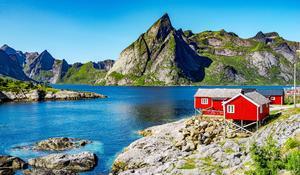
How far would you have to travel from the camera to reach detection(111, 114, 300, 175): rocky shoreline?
3947cm

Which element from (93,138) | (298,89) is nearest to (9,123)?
(93,138)

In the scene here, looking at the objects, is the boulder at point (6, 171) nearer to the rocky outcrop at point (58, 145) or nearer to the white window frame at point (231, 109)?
the rocky outcrop at point (58, 145)

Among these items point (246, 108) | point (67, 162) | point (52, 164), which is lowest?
point (52, 164)

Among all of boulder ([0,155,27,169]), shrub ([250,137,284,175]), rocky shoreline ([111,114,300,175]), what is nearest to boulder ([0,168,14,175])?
boulder ([0,155,27,169])

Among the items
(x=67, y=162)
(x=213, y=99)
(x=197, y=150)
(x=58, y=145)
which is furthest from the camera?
(x=213, y=99)

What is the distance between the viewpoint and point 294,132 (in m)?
40.1

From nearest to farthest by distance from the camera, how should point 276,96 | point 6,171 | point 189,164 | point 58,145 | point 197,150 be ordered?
point 189,164
point 197,150
point 6,171
point 58,145
point 276,96

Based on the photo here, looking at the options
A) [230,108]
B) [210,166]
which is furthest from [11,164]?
[230,108]

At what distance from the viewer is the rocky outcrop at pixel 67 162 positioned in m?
50.1

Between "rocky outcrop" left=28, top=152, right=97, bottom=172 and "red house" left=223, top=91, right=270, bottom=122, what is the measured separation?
964 inches

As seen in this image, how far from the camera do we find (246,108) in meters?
58.7

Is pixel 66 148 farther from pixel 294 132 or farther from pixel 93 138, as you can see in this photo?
pixel 294 132

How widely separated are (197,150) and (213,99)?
2552cm

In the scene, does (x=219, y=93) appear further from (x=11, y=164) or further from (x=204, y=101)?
(x=11, y=164)
